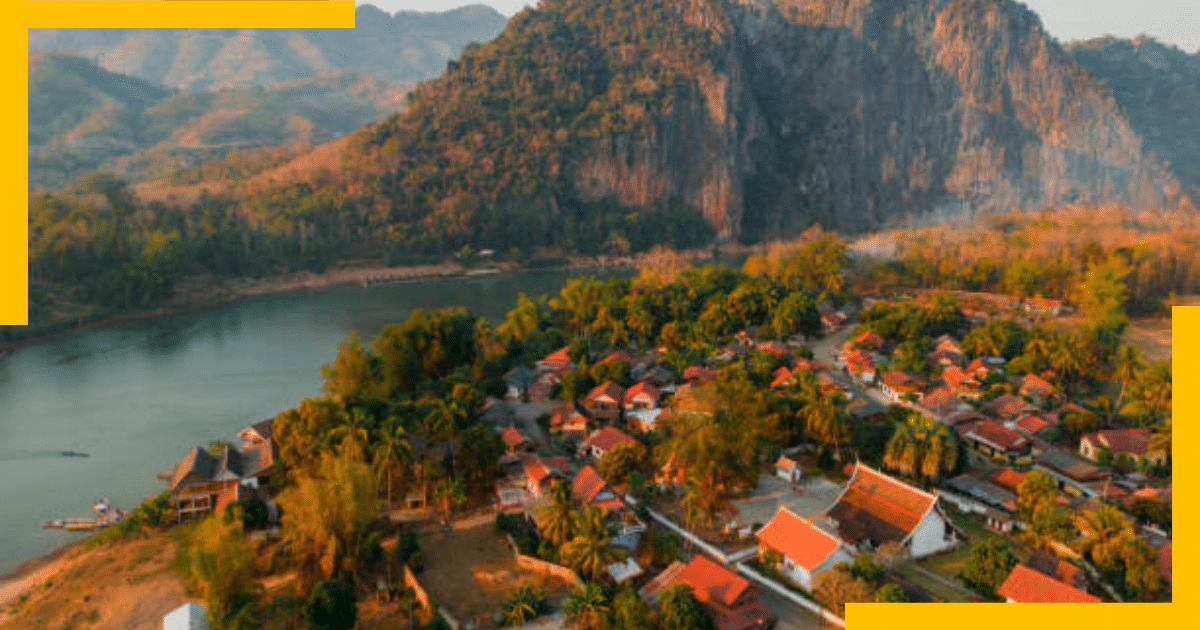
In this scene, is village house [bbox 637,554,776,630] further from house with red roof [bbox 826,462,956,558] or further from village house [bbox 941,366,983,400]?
village house [bbox 941,366,983,400]

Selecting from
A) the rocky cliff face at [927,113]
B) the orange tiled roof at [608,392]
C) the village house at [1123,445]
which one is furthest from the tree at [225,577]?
the rocky cliff face at [927,113]

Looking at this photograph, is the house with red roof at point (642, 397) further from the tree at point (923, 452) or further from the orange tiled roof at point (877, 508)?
the orange tiled roof at point (877, 508)

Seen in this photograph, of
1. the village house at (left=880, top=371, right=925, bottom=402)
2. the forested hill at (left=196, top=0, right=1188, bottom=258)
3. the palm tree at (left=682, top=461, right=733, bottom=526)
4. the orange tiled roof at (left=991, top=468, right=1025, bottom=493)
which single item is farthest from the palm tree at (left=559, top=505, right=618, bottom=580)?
the forested hill at (left=196, top=0, right=1188, bottom=258)

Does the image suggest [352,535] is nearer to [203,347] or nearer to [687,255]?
[203,347]

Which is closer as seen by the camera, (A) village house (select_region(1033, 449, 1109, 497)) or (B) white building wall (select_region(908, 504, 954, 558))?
(B) white building wall (select_region(908, 504, 954, 558))

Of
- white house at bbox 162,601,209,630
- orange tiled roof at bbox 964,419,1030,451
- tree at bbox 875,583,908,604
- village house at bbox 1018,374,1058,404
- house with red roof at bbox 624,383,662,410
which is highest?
village house at bbox 1018,374,1058,404

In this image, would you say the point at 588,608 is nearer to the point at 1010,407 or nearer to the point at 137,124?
the point at 1010,407
